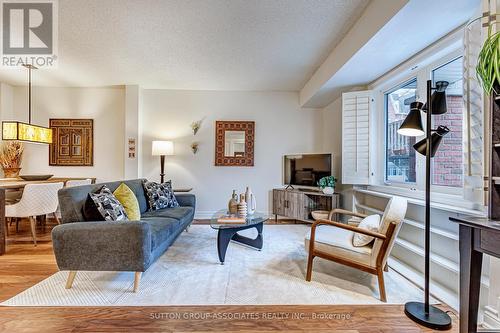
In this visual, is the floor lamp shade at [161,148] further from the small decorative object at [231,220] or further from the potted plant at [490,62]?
the potted plant at [490,62]

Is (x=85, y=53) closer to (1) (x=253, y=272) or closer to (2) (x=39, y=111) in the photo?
(2) (x=39, y=111)

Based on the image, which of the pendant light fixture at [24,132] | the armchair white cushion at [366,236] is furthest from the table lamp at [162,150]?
the armchair white cushion at [366,236]

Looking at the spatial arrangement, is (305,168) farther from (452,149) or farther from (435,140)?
(435,140)

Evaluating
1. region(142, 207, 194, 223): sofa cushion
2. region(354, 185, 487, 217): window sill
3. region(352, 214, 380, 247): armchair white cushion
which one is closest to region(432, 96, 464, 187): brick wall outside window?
region(354, 185, 487, 217): window sill

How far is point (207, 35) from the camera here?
2.92m

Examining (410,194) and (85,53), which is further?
(85,53)

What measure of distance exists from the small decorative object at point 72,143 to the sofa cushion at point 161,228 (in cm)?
314

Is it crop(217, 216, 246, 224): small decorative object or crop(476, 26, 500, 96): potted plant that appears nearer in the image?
crop(476, 26, 500, 96): potted plant

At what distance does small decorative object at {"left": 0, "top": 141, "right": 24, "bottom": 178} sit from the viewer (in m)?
4.52

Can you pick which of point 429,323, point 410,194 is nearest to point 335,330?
point 429,323

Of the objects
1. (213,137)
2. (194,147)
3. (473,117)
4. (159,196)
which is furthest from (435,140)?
(194,147)

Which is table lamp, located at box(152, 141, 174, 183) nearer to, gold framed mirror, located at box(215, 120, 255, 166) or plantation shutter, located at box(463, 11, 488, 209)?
A: gold framed mirror, located at box(215, 120, 255, 166)

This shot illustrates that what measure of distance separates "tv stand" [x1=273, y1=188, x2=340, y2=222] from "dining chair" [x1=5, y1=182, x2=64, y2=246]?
3643 millimetres

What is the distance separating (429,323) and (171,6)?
3381mm
